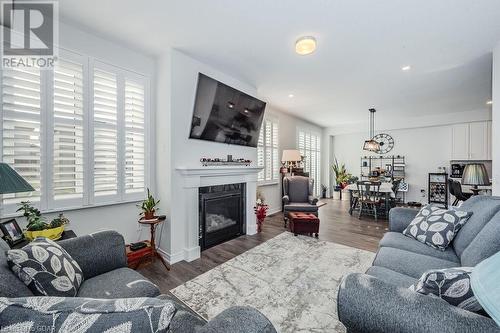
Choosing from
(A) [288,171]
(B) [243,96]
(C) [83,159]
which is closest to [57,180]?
(C) [83,159]

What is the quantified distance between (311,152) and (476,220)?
5.45 meters

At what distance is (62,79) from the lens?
2225mm

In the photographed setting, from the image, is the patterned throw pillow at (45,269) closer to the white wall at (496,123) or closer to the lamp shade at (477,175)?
the white wall at (496,123)

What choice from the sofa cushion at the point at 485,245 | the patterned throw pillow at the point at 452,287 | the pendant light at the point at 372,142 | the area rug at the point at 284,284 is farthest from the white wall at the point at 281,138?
the patterned throw pillow at the point at 452,287

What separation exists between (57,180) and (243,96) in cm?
270

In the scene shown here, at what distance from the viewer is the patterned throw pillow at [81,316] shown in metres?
0.53

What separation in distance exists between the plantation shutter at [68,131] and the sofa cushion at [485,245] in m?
3.54

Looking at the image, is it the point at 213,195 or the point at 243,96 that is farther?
the point at 243,96

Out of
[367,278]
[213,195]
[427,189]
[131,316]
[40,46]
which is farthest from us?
[427,189]

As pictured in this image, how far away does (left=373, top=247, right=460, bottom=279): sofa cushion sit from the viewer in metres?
1.56

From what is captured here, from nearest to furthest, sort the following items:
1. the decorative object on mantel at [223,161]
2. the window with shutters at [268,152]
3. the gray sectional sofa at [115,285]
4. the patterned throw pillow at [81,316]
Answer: the patterned throw pillow at [81,316] < the gray sectional sofa at [115,285] < the decorative object on mantel at [223,161] < the window with shutters at [268,152]

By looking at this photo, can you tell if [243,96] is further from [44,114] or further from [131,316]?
[131,316]

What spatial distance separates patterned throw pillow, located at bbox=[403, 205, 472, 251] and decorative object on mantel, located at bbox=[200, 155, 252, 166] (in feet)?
8.14

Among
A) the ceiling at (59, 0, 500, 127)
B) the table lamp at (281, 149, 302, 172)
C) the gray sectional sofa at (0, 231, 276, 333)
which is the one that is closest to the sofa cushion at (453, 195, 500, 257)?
the ceiling at (59, 0, 500, 127)
